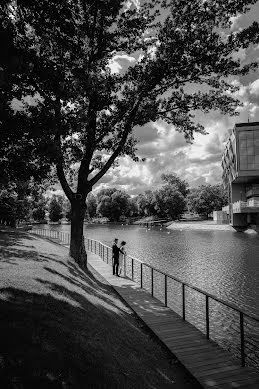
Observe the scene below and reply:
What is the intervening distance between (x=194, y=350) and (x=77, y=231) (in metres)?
9.07

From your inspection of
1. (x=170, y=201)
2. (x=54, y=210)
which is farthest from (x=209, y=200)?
(x=54, y=210)

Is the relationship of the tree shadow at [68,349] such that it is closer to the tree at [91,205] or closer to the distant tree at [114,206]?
the distant tree at [114,206]

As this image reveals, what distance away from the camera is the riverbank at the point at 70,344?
14.8 ft

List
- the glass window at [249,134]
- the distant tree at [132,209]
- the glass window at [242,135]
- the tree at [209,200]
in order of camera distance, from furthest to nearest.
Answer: the distant tree at [132,209] < the tree at [209,200] < the glass window at [242,135] < the glass window at [249,134]

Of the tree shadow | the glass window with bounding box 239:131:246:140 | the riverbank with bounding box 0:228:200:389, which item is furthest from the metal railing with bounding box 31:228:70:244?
the glass window with bounding box 239:131:246:140

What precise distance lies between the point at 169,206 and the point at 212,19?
320ft

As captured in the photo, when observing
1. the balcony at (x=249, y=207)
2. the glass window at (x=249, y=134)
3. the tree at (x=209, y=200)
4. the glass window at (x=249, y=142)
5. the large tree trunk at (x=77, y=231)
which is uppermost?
the glass window at (x=249, y=134)

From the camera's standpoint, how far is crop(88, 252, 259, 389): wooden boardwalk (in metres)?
5.97

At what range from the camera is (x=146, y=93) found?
14.2 m

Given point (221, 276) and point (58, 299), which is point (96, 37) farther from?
point (221, 276)

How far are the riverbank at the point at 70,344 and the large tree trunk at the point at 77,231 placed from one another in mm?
5398

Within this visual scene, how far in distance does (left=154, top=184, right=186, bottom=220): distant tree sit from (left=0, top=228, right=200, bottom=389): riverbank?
99.9 meters

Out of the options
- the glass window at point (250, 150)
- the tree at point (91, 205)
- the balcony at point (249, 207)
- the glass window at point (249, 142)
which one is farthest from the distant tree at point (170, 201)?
the glass window at point (249, 142)

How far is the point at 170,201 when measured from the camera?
356ft
